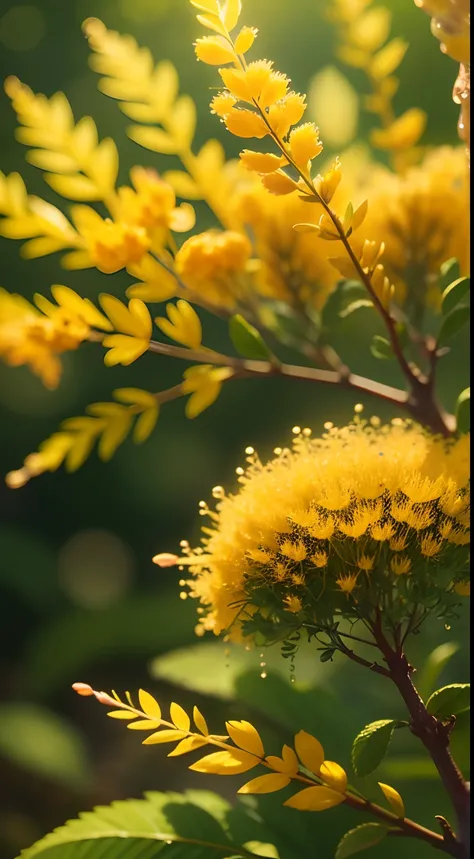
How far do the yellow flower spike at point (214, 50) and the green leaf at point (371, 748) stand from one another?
0.26 m

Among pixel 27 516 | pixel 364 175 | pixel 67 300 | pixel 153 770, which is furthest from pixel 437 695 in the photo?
pixel 27 516

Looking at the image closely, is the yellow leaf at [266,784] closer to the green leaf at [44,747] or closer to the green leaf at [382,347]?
the green leaf at [382,347]

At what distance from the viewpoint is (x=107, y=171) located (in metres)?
0.43

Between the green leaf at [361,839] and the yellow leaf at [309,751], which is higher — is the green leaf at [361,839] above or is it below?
below

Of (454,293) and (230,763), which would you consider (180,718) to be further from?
(454,293)

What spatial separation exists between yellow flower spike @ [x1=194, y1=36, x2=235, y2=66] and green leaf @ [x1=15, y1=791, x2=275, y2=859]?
320mm

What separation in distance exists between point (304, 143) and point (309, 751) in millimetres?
230

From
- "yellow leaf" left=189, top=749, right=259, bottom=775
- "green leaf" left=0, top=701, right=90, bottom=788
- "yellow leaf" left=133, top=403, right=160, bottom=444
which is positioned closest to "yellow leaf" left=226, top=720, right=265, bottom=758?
"yellow leaf" left=189, top=749, right=259, bottom=775

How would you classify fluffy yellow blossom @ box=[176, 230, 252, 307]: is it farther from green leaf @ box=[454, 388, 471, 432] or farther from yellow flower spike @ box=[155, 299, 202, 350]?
green leaf @ box=[454, 388, 471, 432]

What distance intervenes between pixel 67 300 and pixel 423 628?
44cm

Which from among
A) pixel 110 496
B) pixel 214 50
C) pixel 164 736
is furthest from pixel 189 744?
pixel 110 496

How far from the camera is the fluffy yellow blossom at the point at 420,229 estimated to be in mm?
478

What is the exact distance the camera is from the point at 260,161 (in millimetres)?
316

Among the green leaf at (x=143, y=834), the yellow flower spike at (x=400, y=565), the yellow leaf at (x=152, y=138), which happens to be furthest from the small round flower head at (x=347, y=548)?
the yellow leaf at (x=152, y=138)
